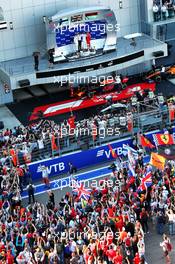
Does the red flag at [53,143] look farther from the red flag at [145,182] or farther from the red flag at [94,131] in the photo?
the red flag at [145,182]

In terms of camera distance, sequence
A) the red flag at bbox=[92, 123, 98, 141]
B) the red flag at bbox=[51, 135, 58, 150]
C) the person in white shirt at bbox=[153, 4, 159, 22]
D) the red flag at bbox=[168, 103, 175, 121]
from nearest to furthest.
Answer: the red flag at bbox=[51, 135, 58, 150]
the red flag at bbox=[92, 123, 98, 141]
the red flag at bbox=[168, 103, 175, 121]
the person in white shirt at bbox=[153, 4, 159, 22]

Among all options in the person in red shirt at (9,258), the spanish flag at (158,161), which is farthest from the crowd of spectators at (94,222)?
the spanish flag at (158,161)

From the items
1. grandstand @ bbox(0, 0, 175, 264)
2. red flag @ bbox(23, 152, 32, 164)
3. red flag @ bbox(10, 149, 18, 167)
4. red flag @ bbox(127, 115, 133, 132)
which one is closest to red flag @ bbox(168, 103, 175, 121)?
grandstand @ bbox(0, 0, 175, 264)

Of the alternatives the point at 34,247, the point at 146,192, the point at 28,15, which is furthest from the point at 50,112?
the point at 34,247

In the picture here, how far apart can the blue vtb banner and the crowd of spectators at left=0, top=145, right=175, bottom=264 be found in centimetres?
353

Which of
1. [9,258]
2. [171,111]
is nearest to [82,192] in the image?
[9,258]

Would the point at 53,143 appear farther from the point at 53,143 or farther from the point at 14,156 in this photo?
the point at 14,156

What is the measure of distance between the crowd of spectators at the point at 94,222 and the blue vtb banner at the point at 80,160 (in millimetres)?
3529

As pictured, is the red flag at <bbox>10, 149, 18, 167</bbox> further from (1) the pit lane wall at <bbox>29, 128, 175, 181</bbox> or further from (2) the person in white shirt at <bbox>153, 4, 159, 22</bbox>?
(2) the person in white shirt at <bbox>153, 4, 159, 22</bbox>

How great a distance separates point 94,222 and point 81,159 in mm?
9141

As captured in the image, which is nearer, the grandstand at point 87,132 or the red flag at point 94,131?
the grandstand at point 87,132

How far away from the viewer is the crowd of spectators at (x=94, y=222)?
2867cm

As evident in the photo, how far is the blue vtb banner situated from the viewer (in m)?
38.4

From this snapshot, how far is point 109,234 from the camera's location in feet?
95.9
